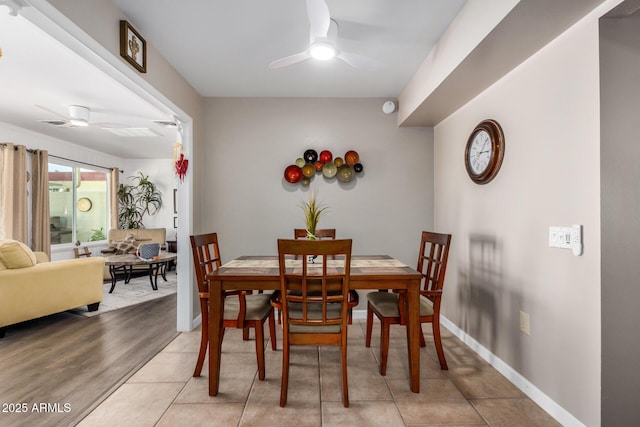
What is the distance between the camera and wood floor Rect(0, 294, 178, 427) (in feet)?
6.46

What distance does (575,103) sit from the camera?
1730 millimetres

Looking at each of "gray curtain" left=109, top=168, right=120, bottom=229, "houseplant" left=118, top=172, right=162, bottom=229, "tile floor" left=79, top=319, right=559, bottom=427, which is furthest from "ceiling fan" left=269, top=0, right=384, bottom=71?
"gray curtain" left=109, top=168, right=120, bottom=229

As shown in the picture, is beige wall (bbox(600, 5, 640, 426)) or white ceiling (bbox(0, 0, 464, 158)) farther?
white ceiling (bbox(0, 0, 464, 158))

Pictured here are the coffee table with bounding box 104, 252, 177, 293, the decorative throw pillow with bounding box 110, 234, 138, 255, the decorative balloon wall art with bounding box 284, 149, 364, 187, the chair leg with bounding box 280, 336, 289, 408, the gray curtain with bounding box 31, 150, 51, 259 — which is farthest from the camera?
the decorative throw pillow with bounding box 110, 234, 138, 255

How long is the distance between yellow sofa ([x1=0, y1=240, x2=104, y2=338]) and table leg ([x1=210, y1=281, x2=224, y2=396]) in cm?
246

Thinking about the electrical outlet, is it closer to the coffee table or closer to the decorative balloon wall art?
the decorative balloon wall art

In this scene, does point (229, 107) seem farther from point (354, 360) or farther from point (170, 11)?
point (354, 360)

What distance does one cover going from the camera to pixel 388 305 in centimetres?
242

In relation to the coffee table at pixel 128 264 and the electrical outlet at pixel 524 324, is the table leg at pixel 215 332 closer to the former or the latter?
the electrical outlet at pixel 524 324

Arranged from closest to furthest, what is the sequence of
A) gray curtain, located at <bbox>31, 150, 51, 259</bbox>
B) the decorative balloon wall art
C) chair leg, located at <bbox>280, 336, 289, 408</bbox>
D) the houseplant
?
1. chair leg, located at <bbox>280, 336, 289, 408</bbox>
2. the decorative balloon wall art
3. gray curtain, located at <bbox>31, 150, 51, 259</bbox>
4. the houseplant

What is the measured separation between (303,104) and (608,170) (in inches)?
114

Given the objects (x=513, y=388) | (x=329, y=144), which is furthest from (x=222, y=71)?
(x=513, y=388)

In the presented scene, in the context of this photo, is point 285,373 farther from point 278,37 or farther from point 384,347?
point 278,37

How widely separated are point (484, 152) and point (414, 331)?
1.53 m
